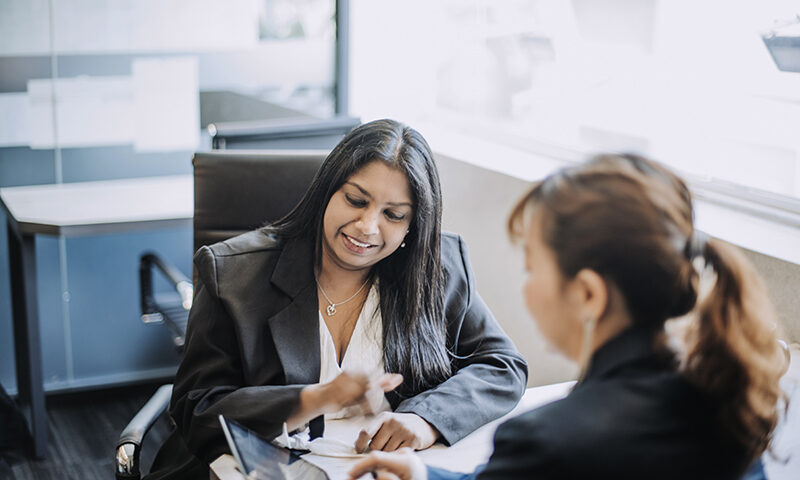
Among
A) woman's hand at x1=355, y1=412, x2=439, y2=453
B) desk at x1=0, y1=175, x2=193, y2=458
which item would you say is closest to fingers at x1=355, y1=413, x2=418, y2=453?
woman's hand at x1=355, y1=412, x2=439, y2=453

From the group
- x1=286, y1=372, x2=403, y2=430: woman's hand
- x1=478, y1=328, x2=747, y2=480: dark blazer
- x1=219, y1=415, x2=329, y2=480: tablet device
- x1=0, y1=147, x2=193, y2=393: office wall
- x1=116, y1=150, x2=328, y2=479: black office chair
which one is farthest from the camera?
x1=0, y1=147, x2=193, y2=393: office wall

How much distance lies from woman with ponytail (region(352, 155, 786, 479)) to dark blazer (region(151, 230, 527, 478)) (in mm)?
620

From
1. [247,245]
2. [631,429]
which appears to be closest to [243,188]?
[247,245]

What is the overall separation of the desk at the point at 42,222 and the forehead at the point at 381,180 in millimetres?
1205

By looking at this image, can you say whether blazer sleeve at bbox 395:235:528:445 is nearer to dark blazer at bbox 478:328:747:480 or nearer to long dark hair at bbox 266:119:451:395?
long dark hair at bbox 266:119:451:395

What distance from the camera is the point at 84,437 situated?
295 centimetres

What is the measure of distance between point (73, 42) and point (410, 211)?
6.21 ft

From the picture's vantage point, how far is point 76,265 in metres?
3.15

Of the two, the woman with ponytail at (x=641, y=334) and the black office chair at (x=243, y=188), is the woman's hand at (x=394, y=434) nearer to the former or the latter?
the woman with ponytail at (x=641, y=334)

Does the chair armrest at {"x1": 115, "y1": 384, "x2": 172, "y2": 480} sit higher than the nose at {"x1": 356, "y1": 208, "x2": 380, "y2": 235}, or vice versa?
the nose at {"x1": 356, "y1": 208, "x2": 380, "y2": 235}

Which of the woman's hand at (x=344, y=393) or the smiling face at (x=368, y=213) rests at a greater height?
the smiling face at (x=368, y=213)

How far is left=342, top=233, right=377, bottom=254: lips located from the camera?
1.62m

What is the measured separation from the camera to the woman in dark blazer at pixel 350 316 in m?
1.48

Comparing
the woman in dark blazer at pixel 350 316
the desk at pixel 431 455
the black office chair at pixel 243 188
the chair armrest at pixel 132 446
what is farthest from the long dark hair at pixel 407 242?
the chair armrest at pixel 132 446
